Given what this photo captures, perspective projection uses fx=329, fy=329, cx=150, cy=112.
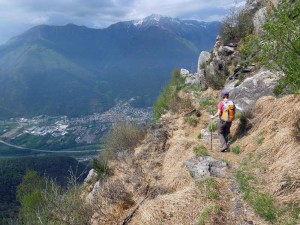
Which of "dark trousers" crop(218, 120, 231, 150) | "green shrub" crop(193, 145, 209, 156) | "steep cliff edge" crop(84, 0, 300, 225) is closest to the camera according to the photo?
"steep cliff edge" crop(84, 0, 300, 225)

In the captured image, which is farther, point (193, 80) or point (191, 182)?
point (193, 80)

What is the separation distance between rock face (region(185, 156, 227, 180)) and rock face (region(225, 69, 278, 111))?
598 cm

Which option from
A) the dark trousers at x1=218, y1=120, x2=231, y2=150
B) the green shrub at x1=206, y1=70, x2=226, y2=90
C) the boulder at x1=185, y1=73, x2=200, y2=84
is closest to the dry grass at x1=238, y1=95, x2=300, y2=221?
the dark trousers at x1=218, y1=120, x2=231, y2=150

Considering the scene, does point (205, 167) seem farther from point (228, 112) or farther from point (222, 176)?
point (228, 112)

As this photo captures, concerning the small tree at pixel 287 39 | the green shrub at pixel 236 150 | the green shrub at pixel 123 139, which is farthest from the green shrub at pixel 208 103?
the small tree at pixel 287 39

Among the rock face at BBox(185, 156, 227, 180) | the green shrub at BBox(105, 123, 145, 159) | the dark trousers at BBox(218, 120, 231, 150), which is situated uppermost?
the dark trousers at BBox(218, 120, 231, 150)

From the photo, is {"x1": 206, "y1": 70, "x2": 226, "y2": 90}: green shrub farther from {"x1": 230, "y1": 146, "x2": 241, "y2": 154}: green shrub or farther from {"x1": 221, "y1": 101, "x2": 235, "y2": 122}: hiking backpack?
{"x1": 230, "y1": 146, "x2": 241, "y2": 154}: green shrub

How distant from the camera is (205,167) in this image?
11.5 m

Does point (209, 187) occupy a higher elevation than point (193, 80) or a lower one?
lower

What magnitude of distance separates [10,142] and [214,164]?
670ft

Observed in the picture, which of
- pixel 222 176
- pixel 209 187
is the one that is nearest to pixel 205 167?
pixel 222 176

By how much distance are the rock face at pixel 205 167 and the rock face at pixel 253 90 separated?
5.98 m

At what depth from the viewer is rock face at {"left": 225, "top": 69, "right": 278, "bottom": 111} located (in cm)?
1749

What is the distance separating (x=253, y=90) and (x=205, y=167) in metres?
8.45
